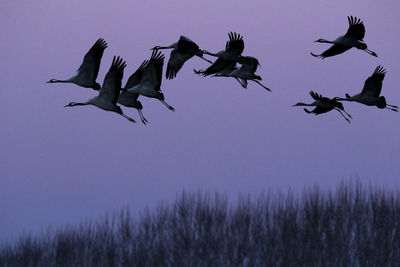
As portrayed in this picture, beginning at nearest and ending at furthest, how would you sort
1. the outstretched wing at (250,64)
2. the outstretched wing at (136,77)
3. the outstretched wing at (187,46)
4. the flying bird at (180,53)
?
the outstretched wing at (187,46)
the flying bird at (180,53)
the outstretched wing at (250,64)
the outstretched wing at (136,77)

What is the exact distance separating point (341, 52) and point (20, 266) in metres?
41.1

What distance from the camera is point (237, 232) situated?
167ft

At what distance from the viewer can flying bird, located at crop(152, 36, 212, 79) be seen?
60.2 ft

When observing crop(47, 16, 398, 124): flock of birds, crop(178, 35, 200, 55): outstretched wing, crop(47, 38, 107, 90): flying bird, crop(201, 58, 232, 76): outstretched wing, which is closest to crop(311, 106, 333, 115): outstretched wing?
crop(47, 16, 398, 124): flock of birds

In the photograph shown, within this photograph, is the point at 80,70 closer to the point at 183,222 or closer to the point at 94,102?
the point at 94,102

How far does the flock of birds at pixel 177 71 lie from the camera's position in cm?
1708

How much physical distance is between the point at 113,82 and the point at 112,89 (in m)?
0.17

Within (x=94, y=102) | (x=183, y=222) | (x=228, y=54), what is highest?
(x=228, y=54)

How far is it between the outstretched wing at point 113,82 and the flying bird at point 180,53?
1.81 metres

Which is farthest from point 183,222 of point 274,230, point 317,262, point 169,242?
point 317,262

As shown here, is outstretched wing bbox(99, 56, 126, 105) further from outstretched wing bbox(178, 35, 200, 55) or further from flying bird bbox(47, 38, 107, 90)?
outstretched wing bbox(178, 35, 200, 55)

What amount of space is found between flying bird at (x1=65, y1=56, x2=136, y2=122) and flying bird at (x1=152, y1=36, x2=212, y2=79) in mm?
1822

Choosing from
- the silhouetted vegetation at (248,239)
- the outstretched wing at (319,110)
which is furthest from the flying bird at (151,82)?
the silhouetted vegetation at (248,239)

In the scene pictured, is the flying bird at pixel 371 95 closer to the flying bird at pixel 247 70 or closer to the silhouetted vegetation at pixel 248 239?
the flying bird at pixel 247 70
